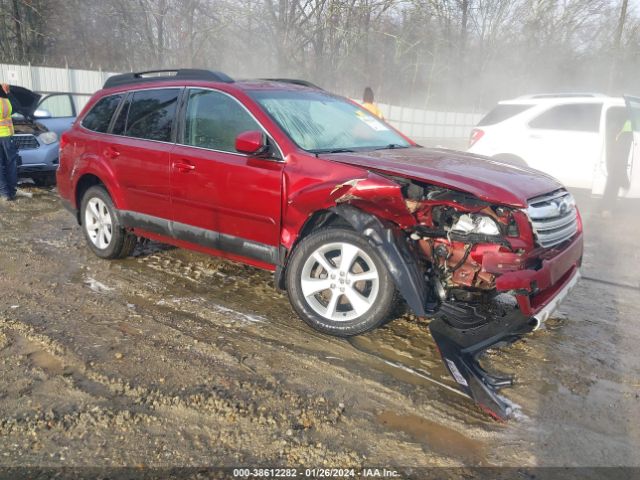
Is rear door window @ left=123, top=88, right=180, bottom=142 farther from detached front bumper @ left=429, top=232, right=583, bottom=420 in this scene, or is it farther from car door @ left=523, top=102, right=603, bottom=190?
car door @ left=523, top=102, right=603, bottom=190

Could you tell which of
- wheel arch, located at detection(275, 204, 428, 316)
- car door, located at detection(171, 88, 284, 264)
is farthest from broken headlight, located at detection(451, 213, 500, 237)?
car door, located at detection(171, 88, 284, 264)

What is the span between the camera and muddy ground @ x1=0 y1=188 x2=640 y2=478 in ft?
7.95

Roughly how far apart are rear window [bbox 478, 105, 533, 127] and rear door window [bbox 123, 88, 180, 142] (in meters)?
5.94

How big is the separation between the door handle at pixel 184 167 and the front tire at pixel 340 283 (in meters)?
1.21

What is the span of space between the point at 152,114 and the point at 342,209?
87.6 inches

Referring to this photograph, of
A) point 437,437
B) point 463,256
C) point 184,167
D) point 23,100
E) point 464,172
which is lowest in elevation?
point 437,437

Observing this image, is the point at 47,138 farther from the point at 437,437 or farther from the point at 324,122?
the point at 437,437

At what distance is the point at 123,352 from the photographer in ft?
10.8

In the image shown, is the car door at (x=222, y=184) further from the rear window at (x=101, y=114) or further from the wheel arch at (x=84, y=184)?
the wheel arch at (x=84, y=184)

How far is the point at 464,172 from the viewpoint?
11.2 ft

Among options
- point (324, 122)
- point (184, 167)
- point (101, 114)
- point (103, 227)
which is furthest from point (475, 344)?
point (101, 114)

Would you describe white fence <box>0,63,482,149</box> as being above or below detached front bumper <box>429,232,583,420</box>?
above

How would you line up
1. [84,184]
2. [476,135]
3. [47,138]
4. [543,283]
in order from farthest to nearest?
[47,138]
[476,135]
[84,184]
[543,283]

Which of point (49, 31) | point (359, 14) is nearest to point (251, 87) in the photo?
point (359, 14)
